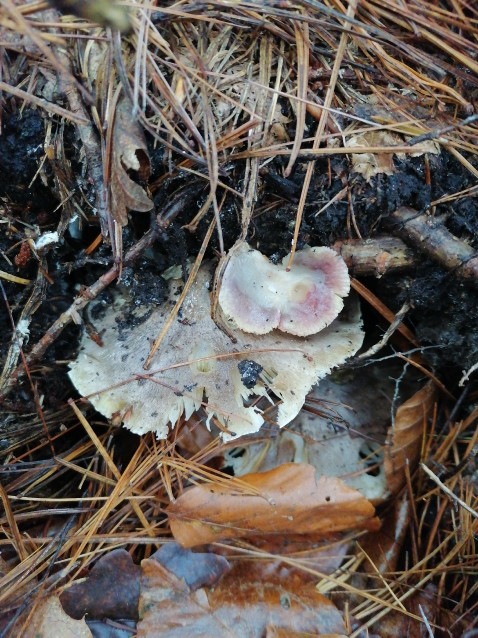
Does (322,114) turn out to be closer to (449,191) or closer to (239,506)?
(449,191)

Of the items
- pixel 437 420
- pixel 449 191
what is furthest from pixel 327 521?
pixel 449 191

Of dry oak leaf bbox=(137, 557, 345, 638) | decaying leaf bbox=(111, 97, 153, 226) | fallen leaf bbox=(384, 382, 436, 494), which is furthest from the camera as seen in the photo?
fallen leaf bbox=(384, 382, 436, 494)

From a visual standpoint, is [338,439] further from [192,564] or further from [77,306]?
[77,306]

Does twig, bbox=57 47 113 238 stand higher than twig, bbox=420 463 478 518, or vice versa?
twig, bbox=57 47 113 238

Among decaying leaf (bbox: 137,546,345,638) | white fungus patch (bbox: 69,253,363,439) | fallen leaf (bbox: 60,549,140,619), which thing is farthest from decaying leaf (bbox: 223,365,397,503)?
fallen leaf (bbox: 60,549,140,619)

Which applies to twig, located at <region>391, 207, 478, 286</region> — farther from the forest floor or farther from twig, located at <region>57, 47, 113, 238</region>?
twig, located at <region>57, 47, 113, 238</region>
